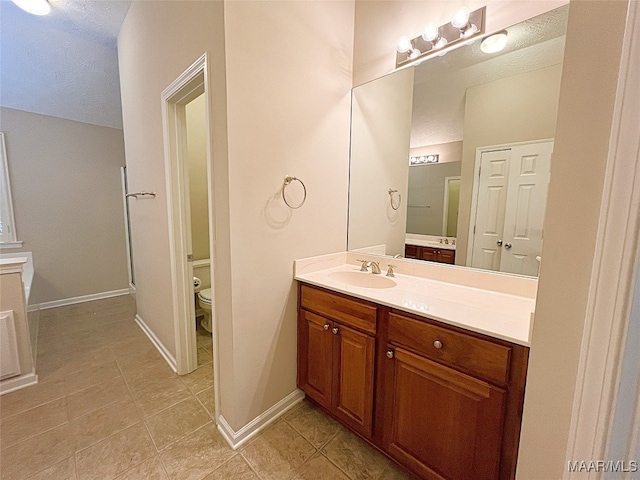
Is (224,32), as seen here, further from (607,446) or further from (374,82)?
(607,446)

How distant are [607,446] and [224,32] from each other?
70.2 inches

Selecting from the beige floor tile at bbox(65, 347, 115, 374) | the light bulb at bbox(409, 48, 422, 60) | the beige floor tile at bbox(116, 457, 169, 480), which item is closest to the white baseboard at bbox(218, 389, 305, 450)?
the beige floor tile at bbox(116, 457, 169, 480)

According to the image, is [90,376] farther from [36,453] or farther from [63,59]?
[63,59]

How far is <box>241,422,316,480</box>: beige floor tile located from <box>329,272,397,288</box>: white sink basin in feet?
3.01

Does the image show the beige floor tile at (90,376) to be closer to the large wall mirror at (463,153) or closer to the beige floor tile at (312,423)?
the beige floor tile at (312,423)

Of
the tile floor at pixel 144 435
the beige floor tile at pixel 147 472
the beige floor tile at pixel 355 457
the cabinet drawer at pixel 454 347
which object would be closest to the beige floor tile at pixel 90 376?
the tile floor at pixel 144 435

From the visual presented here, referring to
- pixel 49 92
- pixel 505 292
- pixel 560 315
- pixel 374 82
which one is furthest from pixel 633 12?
pixel 49 92

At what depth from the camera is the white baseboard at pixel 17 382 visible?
1.78m

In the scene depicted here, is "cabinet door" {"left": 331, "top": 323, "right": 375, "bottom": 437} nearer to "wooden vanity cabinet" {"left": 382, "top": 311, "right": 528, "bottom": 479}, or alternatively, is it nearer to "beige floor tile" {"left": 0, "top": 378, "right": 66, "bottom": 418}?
"wooden vanity cabinet" {"left": 382, "top": 311, "right": 528, "bottom": 479}

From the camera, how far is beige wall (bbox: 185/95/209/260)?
269 centimetres

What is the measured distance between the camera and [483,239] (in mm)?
1406

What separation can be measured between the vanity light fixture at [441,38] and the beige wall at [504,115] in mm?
253

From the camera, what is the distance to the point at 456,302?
119 cm

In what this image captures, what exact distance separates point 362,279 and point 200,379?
4.73ft
